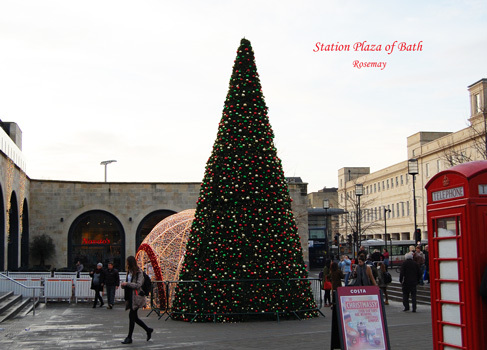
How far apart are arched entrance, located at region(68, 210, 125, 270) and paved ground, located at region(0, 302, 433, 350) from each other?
59.0 ft

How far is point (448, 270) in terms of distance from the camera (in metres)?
7.31

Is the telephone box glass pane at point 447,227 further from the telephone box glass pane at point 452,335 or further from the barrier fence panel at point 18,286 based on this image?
the barrier fence panel at point 18,286

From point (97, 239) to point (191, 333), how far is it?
23.6 meters

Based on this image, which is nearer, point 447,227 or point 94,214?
point 447,227

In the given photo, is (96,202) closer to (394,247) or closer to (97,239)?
(97,239)

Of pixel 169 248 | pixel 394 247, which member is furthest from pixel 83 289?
pixel 394 247

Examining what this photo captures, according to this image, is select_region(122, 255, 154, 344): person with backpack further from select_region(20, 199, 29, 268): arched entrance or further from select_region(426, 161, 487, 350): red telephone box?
select_region(20, 199, 29, 268): arched entrance

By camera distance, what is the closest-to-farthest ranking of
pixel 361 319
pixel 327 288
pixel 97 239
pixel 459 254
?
pixel 459 254, pixel 361 319, pixel 327 288, pixel 97 239

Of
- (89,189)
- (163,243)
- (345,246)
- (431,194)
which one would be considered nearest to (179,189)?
(89,189)

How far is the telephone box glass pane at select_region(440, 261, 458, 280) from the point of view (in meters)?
7.14


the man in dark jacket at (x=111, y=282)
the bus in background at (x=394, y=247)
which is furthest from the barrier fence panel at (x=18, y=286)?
the bus in background at (x=394, y=247)

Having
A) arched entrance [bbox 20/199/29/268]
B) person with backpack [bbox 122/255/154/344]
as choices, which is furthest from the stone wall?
person with backpack [bbox 122/255/154/344]

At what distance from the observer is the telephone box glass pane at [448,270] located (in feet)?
23.4

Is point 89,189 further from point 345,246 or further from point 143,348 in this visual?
point 345,246
